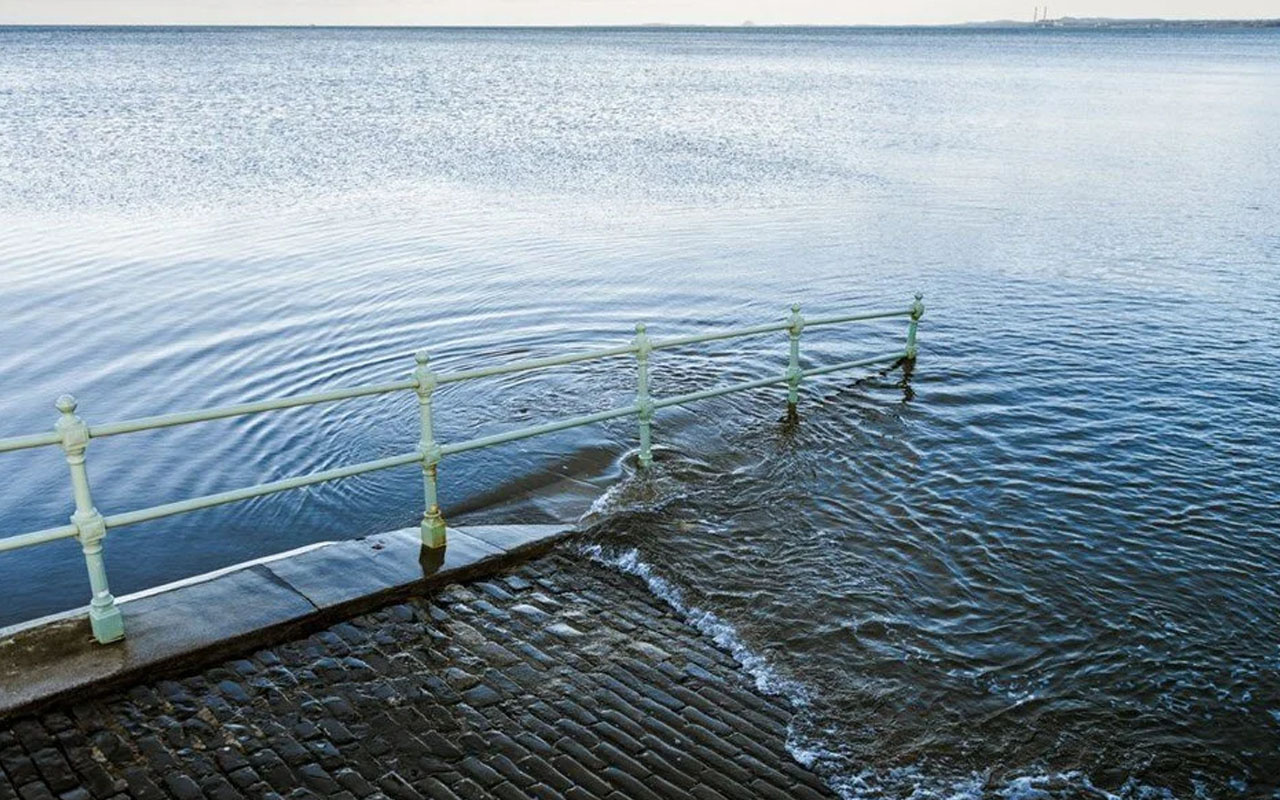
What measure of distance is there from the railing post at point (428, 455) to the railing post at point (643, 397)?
1.88 m

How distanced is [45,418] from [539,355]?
5.84 m

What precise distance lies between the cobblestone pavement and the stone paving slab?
0.12 m

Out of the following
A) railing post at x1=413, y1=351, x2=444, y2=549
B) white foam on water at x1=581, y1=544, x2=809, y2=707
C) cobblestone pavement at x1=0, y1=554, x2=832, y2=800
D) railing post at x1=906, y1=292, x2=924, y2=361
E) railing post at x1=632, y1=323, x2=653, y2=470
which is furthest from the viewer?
railing post at x1=906, y1=292, x2=924, y2=361

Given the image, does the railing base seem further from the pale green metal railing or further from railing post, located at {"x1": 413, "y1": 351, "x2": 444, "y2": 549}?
railing post, located at {"x1": 413, "y1": 351, "x2": 444, "y2": 549}

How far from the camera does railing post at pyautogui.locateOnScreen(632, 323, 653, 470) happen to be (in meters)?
8.24

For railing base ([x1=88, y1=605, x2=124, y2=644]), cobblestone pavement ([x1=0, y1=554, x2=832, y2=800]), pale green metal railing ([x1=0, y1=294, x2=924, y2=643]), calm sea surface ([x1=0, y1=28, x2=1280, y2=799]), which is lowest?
calm sea surface ([x1=0, y1=28, x2=1280, y2=799])

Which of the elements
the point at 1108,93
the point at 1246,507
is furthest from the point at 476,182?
the point at 1108,93

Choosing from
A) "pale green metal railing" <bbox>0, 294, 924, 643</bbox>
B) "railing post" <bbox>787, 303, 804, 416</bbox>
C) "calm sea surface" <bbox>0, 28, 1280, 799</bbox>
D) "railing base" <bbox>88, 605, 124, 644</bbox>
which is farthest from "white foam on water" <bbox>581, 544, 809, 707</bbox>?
"railing post" <bbox>787, 303, 804, 416</bbox>

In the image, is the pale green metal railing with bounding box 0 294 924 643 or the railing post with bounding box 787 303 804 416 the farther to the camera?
the railing post with bounding box 787 303 804 416

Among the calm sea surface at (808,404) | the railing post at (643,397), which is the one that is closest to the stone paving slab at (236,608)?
→ the calm sea surface at (808,404)

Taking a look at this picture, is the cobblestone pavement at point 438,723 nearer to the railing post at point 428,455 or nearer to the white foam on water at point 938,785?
the white foam on water at point 938,785

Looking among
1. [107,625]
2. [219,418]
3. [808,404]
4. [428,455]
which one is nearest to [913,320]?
[808,404]

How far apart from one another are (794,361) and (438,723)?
6.11 metres

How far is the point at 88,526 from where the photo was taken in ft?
18.2
